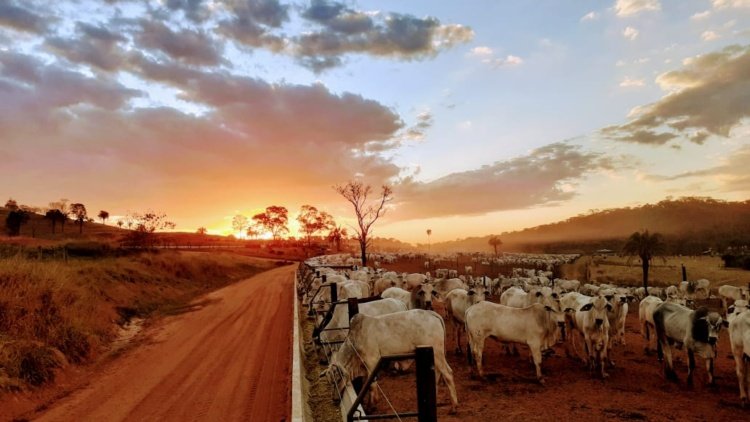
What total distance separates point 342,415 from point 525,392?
16.5ft

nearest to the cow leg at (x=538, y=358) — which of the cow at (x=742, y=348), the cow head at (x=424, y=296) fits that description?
the cow head at (x=424, y=296)

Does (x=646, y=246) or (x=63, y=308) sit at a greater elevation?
(x=646, y=246)

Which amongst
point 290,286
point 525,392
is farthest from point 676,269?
point 525,392

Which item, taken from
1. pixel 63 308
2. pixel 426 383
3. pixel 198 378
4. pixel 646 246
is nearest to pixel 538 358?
pixel 426 383

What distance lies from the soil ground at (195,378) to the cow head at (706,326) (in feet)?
34.2

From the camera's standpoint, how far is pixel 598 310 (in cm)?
1250

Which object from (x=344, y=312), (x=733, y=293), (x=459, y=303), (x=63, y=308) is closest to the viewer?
(x=344, y=312)

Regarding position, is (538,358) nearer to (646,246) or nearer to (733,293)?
(733,293)

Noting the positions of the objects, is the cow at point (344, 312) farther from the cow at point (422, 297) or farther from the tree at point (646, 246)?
the tree at point (646, 246)

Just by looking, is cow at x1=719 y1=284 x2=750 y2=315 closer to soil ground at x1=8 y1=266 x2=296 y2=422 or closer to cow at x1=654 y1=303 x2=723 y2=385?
cow at x1=654 y1=303 x2=723 y2=385

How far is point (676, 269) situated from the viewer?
44812 mm

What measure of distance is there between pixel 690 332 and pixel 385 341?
8.24 meters

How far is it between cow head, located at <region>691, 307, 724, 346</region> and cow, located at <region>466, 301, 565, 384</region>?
3.21 metres

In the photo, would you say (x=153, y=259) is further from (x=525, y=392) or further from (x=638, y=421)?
(x=638, y=421)
